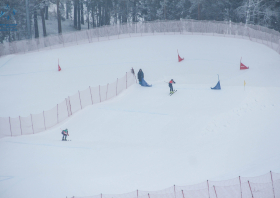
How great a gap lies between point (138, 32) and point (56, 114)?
19.3 meters

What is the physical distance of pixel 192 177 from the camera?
13203mm

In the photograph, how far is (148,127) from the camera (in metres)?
18.2

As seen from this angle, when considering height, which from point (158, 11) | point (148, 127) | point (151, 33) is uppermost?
point (158, 11)

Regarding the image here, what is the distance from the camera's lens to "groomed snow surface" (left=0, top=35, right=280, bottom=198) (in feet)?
44.1

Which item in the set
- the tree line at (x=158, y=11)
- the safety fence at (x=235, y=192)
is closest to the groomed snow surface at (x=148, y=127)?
the safety fence at (x=235, y=192)

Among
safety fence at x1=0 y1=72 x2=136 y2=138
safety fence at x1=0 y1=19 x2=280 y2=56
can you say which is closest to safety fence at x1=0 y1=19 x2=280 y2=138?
safety fence at x1=0 y1=19 x2=280 y2=56

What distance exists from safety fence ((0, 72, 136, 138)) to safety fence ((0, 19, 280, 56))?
13937 mm

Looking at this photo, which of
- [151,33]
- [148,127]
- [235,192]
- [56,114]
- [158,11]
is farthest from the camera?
[158,11]

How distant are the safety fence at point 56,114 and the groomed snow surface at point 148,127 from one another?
0.52 m

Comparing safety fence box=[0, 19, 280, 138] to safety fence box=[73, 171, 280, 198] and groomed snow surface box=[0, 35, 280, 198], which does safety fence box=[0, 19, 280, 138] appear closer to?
groomed snow surface box=[0, 35, 280, 198]

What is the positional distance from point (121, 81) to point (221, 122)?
9.06 metres

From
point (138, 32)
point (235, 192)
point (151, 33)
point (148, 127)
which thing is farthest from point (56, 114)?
point (151, 33)

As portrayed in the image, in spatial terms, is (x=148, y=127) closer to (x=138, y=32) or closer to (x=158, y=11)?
(x=138, y=32)

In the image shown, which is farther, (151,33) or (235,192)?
(151,33)
